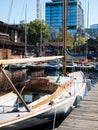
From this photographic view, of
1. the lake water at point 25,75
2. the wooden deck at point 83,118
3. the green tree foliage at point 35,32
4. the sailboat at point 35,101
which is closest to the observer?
the sailboat at point 35,101

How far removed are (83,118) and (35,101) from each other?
2091 mm

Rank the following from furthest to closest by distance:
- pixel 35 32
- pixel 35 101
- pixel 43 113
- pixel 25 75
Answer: pixel 35 32, pixel 25 75, pixel 35 101, pixel 43 113

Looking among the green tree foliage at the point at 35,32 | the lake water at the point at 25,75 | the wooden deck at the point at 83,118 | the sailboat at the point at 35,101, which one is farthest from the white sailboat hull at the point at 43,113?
the green tree foliage at the point at 35,32

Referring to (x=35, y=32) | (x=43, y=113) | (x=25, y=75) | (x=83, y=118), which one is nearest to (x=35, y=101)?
(x=43, y=113)

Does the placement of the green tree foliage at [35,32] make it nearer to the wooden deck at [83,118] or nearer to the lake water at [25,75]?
the lake water at [25,75]

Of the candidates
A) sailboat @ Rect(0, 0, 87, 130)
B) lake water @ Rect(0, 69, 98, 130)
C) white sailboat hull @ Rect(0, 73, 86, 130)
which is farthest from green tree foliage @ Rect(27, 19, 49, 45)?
white sailboat hull @ Rect(0, 73, 86, 130)

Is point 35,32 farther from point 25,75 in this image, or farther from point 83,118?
point 83,118

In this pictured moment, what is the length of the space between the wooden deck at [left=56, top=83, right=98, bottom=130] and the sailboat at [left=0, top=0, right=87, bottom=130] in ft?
2.52

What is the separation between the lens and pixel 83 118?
11789mm

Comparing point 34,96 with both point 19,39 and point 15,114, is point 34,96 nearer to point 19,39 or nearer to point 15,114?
point 15,114

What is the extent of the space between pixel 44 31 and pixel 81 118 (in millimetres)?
72772

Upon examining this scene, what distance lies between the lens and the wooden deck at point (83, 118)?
10.7 meters

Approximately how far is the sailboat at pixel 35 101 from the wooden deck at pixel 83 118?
77cm

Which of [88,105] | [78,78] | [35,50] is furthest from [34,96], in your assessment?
[35,50]
